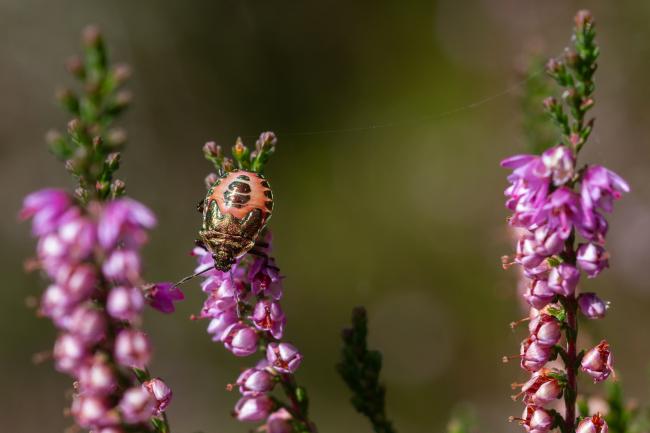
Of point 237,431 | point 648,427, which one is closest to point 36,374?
point 237,431

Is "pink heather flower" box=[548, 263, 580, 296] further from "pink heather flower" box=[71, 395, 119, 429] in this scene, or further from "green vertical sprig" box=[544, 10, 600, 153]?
"pink heather flower" box=[71, 395, 119, 429]

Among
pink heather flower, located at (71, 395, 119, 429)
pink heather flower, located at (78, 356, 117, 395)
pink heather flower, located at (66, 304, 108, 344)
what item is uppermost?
pink heather flower, located at (66, 304, 108, 344)

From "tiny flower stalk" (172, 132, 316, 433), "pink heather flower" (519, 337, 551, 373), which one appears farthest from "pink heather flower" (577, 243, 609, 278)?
"tiny flower stalk" (172, 132, 316, 433)

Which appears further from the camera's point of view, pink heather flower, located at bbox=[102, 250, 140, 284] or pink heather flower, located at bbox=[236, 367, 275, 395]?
pink heather flower, located at bbox=[236, 367, 275, 395]

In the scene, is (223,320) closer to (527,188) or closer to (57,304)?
(57,304)

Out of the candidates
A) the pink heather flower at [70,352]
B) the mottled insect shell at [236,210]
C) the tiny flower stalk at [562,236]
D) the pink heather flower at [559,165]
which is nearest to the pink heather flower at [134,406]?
the pink heather flower at [70,352]

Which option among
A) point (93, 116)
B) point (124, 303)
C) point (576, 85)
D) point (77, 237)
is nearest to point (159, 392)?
point (124, 303)

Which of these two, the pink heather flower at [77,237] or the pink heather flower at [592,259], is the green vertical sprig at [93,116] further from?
the pink heather flower at [592,259]
